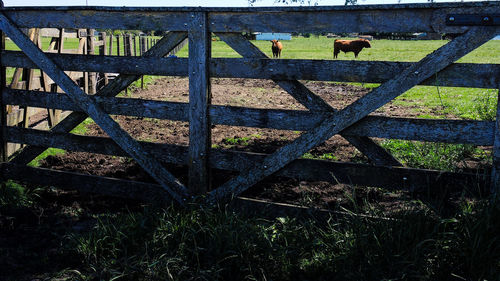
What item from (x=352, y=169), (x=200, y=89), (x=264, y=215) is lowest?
(x=264, y=215)

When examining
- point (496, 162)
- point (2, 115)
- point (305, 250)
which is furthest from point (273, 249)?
point (2, 115)

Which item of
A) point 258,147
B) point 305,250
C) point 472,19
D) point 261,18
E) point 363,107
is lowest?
point 305,250

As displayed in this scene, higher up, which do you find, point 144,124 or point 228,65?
point 228,65

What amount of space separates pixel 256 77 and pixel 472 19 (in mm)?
1867

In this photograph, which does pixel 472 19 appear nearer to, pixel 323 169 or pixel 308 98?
pixel 308 98

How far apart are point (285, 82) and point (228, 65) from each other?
572 millimetres

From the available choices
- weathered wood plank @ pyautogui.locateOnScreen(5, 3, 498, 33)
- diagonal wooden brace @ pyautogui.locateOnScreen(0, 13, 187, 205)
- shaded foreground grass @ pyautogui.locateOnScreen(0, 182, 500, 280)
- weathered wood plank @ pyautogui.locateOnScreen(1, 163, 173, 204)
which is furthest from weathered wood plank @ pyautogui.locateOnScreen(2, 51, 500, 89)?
weathered wood plank @ pyautogui.locateOnScreen(1, 163, 173, 204)

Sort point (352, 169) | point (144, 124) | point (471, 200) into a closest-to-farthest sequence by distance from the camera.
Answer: point (352, 169), point (471, 200), point (144, 124)

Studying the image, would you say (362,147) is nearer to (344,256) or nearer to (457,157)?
(344,256)

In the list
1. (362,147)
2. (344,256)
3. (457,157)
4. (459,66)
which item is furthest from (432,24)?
(457,157)

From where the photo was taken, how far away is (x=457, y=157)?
6250 mm

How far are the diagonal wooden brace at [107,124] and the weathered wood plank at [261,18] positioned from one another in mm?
331

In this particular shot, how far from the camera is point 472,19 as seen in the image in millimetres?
3725

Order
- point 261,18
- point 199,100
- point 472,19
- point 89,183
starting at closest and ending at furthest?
point 472,19, point 261,18, point 199,100, point 89,183
